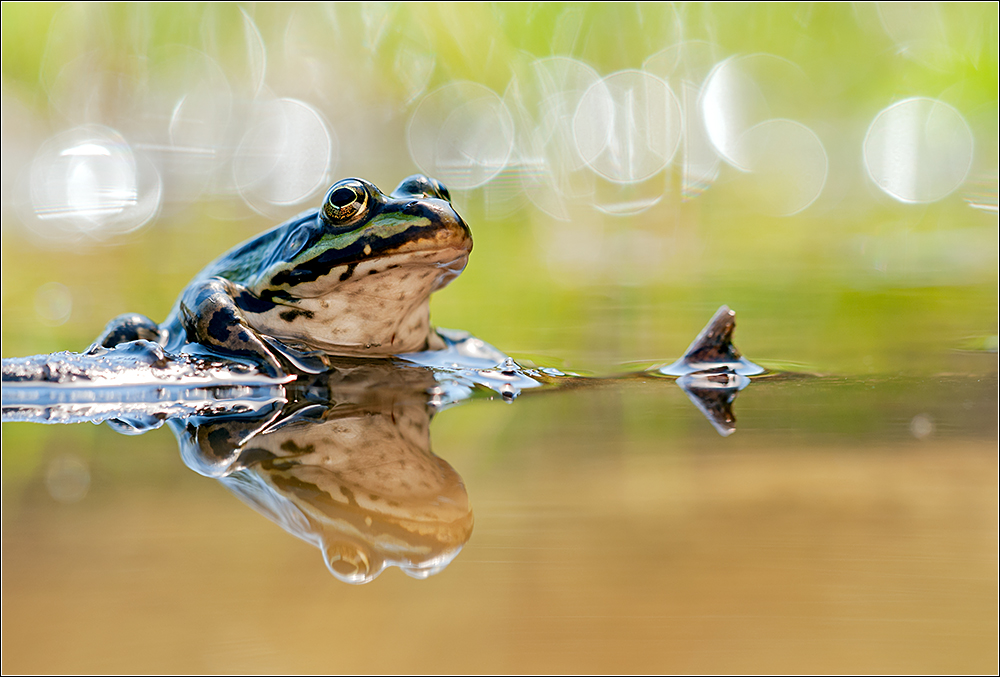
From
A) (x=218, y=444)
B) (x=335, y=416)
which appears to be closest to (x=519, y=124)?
(x=335, y=416)

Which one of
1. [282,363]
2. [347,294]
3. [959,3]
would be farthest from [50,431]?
[959,3]

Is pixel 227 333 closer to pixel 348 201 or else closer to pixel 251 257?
pixel 251 257

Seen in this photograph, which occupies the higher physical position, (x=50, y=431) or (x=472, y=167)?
(x=472, y=167)

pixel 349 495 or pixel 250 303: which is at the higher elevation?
pixel 250 303

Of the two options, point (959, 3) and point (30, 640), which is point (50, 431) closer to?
point (30, 640)

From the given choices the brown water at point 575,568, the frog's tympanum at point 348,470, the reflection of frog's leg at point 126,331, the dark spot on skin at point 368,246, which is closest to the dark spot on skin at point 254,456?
the frog's tympanum at point 348,470

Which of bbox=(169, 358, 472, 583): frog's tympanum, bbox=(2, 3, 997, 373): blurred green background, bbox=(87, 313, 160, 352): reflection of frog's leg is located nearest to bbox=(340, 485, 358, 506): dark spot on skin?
bbox=(169, 358, 472, 583): frog's tympanum
